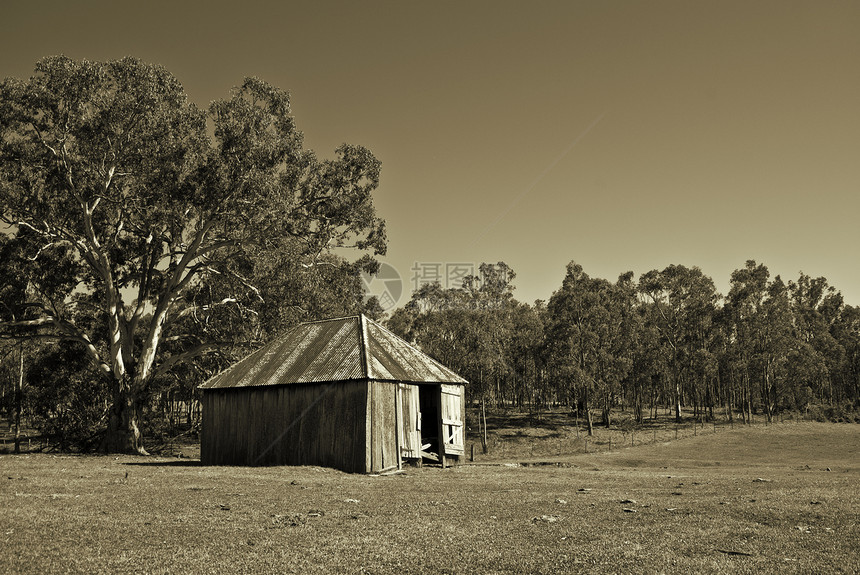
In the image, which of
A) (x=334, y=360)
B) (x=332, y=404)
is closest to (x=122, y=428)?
(x=334, y=360)

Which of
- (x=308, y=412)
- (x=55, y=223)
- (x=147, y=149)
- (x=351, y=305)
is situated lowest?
(x=308, y=412)

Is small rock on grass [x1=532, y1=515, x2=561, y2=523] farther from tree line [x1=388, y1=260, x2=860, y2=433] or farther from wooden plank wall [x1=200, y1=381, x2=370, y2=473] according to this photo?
tree line [x1=388, y1=260, x2=860, y2=433]

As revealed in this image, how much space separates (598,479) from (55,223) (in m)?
28.7

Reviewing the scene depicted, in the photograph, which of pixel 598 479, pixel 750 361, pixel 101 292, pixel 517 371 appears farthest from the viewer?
pixel 517 371

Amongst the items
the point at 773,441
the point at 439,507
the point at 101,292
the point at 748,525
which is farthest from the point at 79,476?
the point at 773,441

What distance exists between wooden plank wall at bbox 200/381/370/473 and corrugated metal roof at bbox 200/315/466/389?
47 centimetres

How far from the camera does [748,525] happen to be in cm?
1209

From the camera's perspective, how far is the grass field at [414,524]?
9.16 meters

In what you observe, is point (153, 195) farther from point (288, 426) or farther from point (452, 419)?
point (452, 419)

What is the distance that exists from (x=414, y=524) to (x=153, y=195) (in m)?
25.5

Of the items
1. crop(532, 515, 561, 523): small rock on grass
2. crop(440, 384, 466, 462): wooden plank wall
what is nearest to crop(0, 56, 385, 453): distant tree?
crop(440, 384, 466, 462): wooden plank wall

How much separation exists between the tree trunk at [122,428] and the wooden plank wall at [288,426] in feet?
21.4

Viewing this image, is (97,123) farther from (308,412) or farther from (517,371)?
(517,371)

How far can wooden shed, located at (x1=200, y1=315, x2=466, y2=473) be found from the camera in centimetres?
2542
